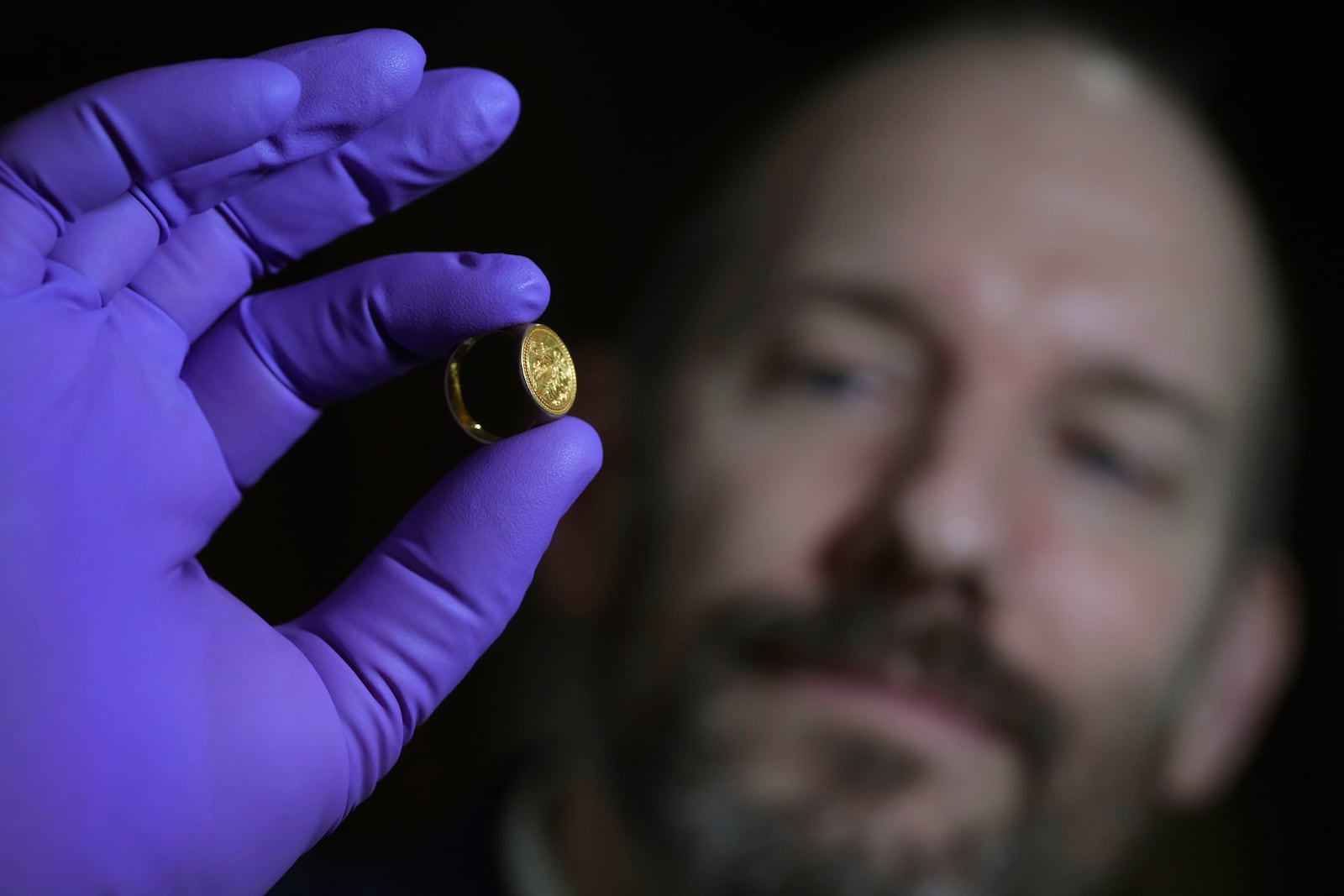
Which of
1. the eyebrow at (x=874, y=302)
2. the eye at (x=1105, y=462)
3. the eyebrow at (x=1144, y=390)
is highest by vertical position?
the eyebrow at (x=1144, y=390)

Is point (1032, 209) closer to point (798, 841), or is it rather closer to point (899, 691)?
point (899, 691)

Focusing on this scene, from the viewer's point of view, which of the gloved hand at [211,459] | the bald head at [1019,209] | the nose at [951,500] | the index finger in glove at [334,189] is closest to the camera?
the gloved hand at [211,459]

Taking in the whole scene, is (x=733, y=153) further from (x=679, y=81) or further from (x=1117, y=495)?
(x=1117, y=495)

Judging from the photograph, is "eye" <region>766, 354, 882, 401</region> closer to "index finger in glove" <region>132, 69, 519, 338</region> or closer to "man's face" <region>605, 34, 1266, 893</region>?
"man's face" <region>605, 34, 1266, 893</region>

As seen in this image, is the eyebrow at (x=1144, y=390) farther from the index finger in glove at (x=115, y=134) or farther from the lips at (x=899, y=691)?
the index finger in glove at (x=115, y=134)

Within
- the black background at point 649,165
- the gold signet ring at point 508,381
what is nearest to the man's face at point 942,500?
the black background at point 649,165

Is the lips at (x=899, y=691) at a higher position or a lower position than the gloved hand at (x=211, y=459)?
lower

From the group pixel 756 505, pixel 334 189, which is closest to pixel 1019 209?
pixel 756 505

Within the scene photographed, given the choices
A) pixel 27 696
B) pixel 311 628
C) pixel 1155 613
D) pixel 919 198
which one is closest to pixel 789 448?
pixel 919 198

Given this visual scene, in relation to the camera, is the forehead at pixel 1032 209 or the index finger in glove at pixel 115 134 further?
the forehead at pixel 1032 209
